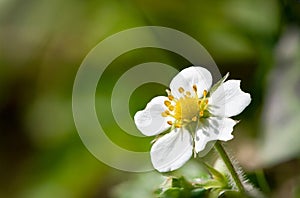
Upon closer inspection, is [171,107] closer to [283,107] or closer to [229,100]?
[229,100]

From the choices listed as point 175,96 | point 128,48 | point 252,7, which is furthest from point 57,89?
point 175,96

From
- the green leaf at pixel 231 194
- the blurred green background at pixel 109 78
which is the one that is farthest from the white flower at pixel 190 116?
the blurred green background at pixel 109 78

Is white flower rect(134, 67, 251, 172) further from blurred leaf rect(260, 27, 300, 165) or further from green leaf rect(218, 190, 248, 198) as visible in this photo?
blurred leaf rect(260, 27, 300, 165)

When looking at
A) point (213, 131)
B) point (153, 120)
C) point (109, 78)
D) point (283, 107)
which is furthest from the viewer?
point (109, 78)

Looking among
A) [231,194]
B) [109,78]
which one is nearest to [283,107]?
[231,194]

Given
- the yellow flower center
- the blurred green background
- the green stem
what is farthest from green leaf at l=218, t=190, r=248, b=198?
the blurred green background

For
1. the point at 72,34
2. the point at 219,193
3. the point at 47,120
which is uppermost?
the point at 72,34

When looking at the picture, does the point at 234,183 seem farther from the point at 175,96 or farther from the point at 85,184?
the point at 85,184
